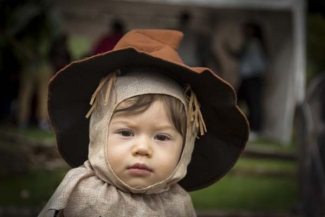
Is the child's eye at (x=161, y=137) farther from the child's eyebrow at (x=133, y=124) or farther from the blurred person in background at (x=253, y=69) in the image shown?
the blurred person in background at (x=253, y=69)

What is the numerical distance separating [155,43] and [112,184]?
635 millimetres

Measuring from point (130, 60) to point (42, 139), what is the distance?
7.38 m

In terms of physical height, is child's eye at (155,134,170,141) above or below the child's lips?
above

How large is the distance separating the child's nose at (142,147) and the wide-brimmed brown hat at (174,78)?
324 millimetres

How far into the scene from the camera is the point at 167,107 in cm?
328

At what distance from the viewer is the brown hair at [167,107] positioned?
323 centimetres

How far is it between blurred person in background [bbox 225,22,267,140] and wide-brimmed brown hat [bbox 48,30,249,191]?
8.15 metres

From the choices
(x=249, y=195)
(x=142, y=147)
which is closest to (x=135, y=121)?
(x=142, y=147)

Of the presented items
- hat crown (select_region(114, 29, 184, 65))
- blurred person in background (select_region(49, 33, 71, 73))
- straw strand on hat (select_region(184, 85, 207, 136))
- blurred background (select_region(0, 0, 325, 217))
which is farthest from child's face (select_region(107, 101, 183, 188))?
blurred person in background (select_region(49, 33, 71, 73))

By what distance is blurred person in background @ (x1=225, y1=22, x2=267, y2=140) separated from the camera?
463 inches

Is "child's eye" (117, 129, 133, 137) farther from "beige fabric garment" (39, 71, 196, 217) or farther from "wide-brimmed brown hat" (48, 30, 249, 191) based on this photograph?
"wide-brimmed brown hat" (48, 30, 249, 191)

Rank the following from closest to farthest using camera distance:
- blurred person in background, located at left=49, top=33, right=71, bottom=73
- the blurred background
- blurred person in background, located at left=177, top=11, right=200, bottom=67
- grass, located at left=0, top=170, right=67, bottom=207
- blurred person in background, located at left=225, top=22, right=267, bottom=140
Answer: the blurred background → grass, located at left=0, top=170, right=67, bottom=207 → blurred person in background, located at left=49, top=33, right=71, bottom=73 → blurred person in background, located at left=225, top=22, right=267, bottom=140 → blurred person in background, located at left=177, top=11, right=200, bottom=67

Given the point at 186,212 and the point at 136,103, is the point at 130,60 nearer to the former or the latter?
the point at 136,103

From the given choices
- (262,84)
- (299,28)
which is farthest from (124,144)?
(262,84)
